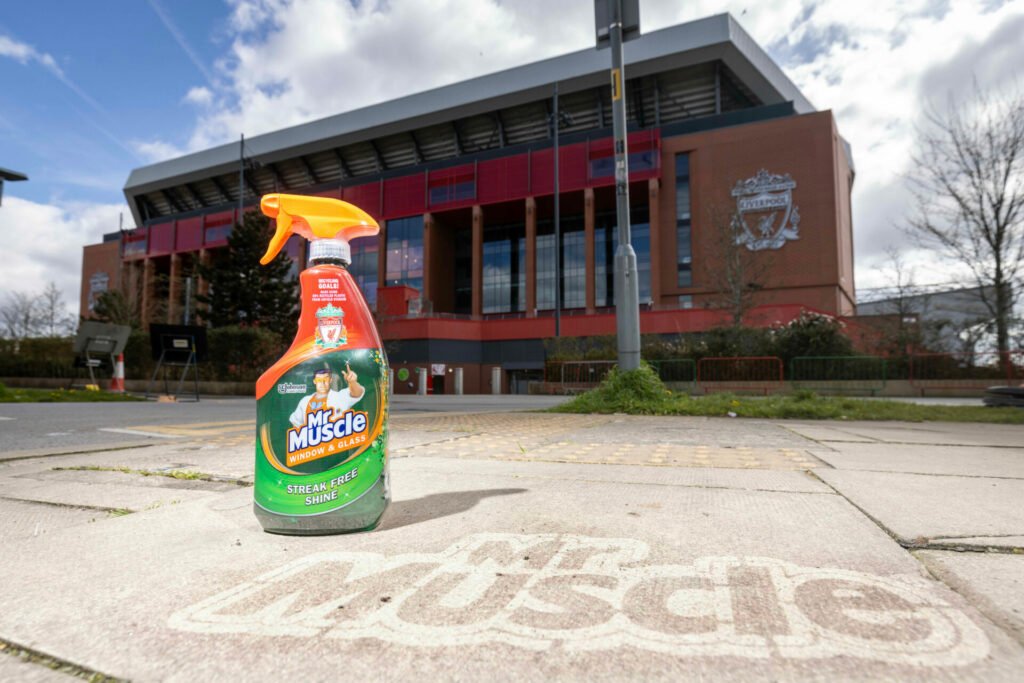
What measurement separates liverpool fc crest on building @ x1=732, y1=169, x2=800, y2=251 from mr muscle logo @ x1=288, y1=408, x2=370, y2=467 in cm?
3810

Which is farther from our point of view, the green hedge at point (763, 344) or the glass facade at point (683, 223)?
the glass facade at point (683, 223)

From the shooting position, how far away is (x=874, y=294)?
42688 millimetres

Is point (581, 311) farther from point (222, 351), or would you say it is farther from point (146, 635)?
point (146, 635)

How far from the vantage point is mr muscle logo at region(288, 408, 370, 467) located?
197 centimetres

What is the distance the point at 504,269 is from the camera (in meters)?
48.1

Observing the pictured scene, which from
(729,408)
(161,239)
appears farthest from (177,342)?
(161,239)

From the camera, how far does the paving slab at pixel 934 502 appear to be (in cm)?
199

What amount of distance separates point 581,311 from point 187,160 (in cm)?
5125

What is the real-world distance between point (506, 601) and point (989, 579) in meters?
1.34

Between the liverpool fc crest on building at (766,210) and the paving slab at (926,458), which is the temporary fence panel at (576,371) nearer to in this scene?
the paving slab at (926,458)

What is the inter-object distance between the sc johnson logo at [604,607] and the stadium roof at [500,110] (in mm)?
43622

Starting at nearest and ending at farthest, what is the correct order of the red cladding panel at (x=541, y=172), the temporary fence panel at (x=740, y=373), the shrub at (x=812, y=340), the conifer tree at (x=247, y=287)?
the temporary fence panel at (x=740, y=373) < the shrub at (x=812, y=340) < the conifer tree at (x=247, y=287) < the red cladding panel at (x=541, y=172)

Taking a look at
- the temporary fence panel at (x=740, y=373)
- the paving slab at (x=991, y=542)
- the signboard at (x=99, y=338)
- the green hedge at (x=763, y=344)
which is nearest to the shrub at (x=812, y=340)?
the green hedge at (x=763, y=344)

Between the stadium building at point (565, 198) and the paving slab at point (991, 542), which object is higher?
the stadium building at point (565, 198)
